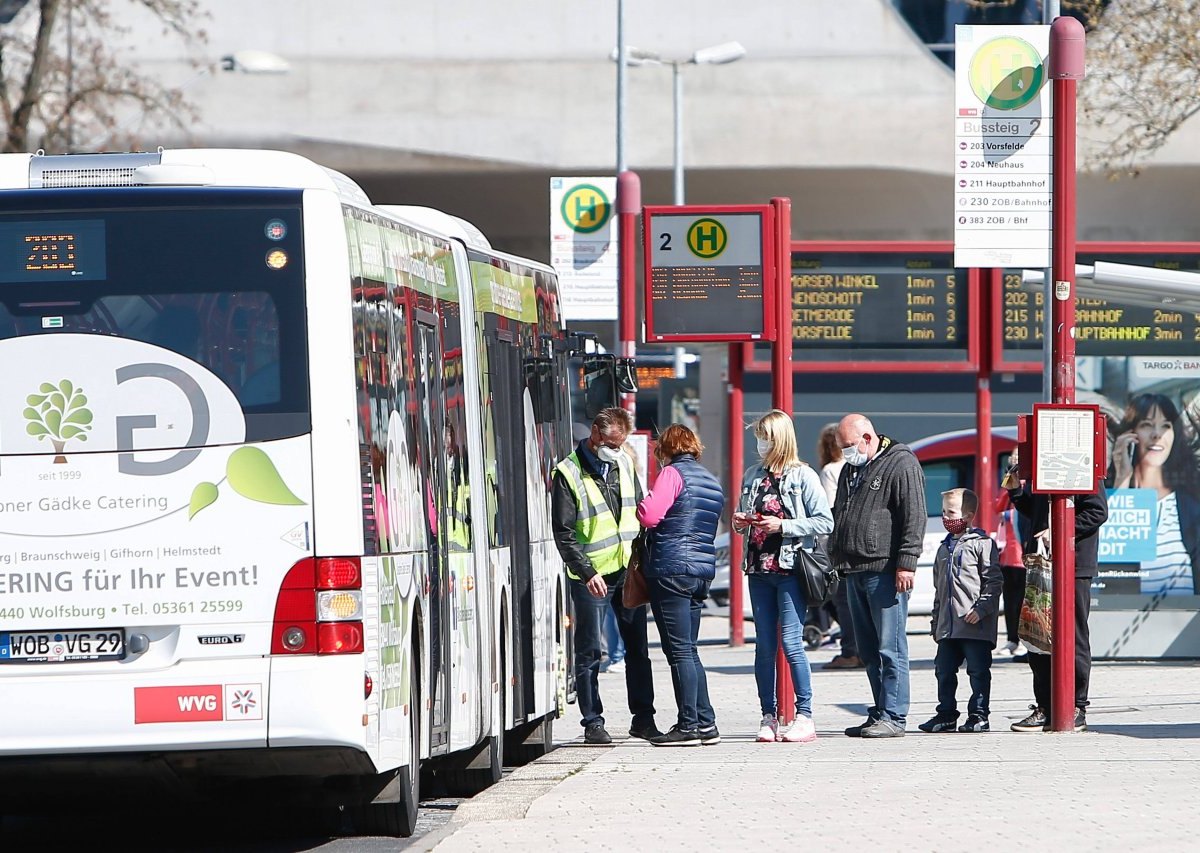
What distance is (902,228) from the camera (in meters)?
45.8

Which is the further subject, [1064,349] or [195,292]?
[1064,349]

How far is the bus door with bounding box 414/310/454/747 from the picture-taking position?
30.3 feet

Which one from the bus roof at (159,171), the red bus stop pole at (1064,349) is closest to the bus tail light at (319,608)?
the bus roof at (159,171)

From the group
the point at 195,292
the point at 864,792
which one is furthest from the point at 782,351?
the point at 195,292

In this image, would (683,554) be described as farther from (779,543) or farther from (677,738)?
(677,738)

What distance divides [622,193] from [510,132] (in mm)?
22093

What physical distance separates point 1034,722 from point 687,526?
2345mm

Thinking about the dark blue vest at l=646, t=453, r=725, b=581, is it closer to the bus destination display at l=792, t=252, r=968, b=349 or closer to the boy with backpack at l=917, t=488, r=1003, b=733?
the boy with backpack at l=917, t=488, r=1003, b=733

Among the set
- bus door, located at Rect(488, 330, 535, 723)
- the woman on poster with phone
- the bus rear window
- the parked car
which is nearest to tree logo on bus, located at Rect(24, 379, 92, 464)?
the bus rear window

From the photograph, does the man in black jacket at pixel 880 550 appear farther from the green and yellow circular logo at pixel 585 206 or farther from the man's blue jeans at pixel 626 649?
the green and yellow circular logo at pixel 585 206

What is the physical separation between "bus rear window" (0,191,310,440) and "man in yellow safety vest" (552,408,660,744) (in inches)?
166

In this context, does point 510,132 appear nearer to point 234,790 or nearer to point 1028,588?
point 1028,588

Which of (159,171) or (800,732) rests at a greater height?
(159,171)

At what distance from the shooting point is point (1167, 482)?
17125 mm
